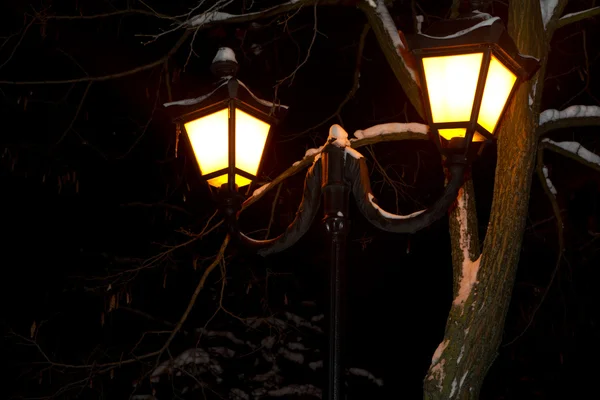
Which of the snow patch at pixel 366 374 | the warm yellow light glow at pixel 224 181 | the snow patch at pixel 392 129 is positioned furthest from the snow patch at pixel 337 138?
the snow patch at pixel 366 374

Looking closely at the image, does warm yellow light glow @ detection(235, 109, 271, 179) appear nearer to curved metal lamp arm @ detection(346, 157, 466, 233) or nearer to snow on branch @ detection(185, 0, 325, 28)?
curved metal lamp arm @ detection(346, 157, 466, 233)

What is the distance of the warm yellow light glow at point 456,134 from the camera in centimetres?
432

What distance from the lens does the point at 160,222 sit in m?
18.4

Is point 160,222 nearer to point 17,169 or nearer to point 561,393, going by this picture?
point 17,169

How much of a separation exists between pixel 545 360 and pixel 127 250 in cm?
992

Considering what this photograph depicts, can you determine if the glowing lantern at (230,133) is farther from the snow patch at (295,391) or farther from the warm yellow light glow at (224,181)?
the snow patch at (295,391)

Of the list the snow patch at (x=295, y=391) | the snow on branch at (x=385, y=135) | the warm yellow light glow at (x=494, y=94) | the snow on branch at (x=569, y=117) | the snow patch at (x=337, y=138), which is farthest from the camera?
the snow patch at (x=295, y=391)

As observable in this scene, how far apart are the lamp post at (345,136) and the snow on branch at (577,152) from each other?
3356 millimetres

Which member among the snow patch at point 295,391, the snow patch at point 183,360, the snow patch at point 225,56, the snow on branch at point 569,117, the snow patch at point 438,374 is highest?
the snow on branch at point 569,117

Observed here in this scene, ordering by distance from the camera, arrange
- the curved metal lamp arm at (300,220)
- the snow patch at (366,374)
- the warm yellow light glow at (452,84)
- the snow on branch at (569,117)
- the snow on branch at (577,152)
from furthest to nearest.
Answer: the snow patch at (366,374) → the snow on branch at (577,152) → the snow on branch at (569,117) → the curved metal lamp arm at (300,220) → the warm yellow light glow at (452,84)

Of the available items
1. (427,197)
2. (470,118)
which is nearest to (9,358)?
(427,197)

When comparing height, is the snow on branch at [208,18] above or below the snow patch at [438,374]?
above

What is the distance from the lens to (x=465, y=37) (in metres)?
4.29

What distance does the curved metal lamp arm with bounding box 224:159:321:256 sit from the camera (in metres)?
5.07
